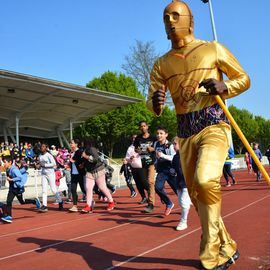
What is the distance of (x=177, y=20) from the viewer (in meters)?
4.11

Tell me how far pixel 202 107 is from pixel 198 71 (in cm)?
Answer: 35

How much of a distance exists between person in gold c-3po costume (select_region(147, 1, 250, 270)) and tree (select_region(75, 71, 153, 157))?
132ft

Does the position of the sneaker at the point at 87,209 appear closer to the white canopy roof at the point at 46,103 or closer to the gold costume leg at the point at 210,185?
the gold costume leg at the point at 210,185

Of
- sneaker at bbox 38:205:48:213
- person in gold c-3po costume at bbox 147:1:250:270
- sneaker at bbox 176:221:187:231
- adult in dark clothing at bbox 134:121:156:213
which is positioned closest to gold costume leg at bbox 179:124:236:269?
person in gold c-3po costume at bbox 147:1:250:270

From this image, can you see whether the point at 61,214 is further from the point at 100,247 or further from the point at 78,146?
the point at 100,247

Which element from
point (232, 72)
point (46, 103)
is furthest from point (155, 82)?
point (46, 103)

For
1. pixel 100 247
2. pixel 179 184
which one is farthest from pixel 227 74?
pixel 179 184

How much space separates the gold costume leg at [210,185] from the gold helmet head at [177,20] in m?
0.98

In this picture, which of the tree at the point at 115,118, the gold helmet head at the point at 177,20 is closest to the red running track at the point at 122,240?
the gold helmet head at the point at 177,20

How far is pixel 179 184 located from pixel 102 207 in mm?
4160

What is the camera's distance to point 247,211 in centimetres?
884

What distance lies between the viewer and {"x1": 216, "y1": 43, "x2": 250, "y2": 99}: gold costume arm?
389 centimetres

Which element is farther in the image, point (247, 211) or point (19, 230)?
point (247, 211)

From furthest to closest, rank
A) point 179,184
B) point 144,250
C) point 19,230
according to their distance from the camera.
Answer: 1. point 19,230
2. point 179,184
3. point 144,250
